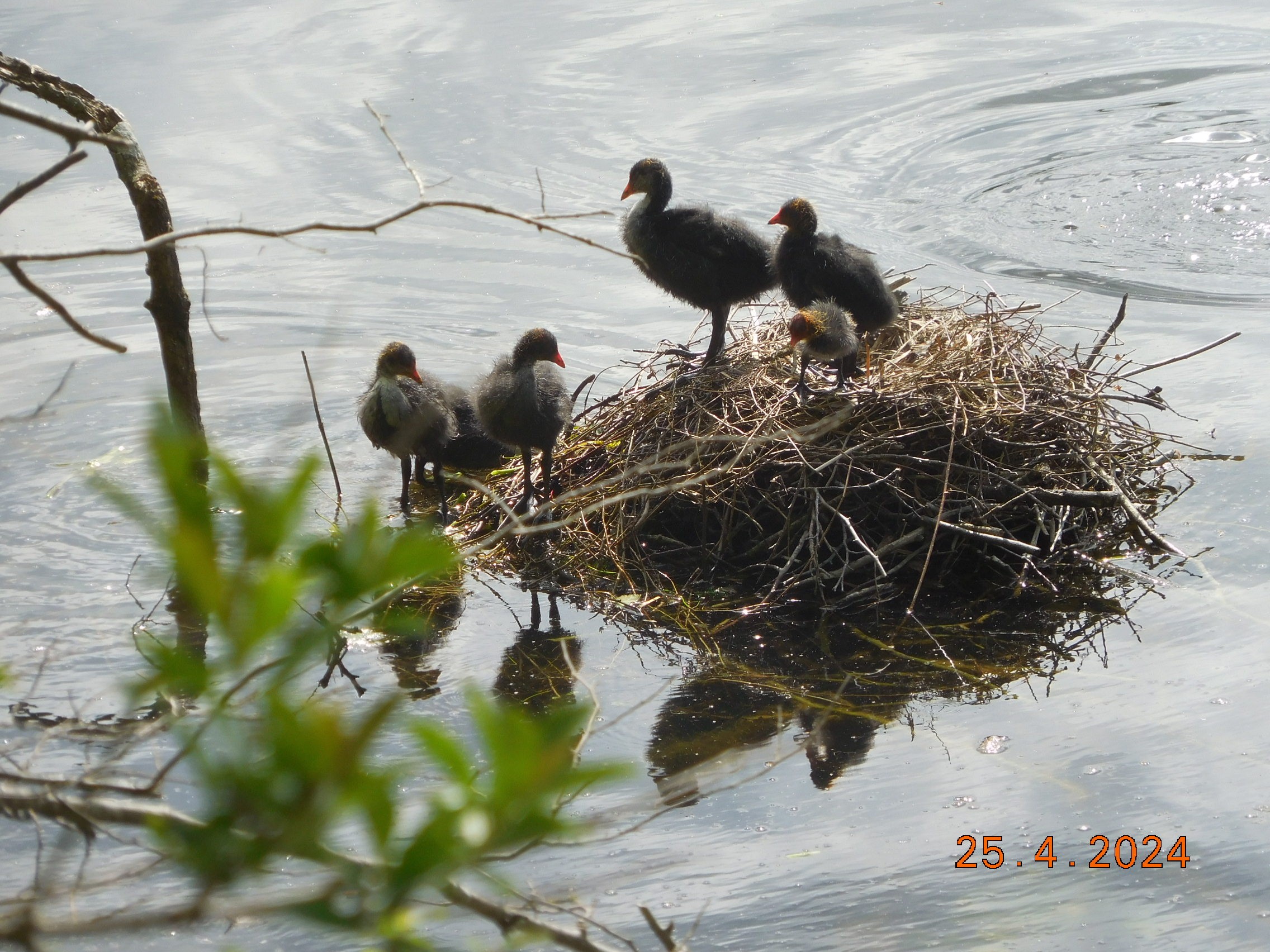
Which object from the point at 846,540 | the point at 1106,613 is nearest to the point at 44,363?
the point at 846,540

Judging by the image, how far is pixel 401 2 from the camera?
13922 mm

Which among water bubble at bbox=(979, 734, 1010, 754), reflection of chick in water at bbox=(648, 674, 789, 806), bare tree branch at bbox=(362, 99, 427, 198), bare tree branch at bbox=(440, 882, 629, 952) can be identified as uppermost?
bare tree branch at bbox=(362, 99, 427, 198)

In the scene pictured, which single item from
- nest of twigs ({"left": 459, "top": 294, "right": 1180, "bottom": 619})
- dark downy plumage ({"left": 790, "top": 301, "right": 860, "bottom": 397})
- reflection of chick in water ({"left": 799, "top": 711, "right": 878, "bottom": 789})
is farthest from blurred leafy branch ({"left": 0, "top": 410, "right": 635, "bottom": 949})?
dark downy plumage ({"left": 790, "top": 301, "right": 860, "bottom": 397})

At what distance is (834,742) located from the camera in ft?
13.4

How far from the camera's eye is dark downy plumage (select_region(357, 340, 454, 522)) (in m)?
5.63

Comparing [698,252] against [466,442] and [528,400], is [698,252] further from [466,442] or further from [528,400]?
[466,442]

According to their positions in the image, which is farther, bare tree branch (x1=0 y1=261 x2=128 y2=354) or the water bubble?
the water bubble

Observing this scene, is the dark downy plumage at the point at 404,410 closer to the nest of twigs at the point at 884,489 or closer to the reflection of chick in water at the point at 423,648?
the nest of twigs at the point at 884,489

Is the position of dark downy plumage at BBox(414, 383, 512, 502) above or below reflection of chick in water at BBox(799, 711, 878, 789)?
above

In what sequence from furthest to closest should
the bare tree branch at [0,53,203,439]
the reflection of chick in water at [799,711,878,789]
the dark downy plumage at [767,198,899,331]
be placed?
the dark downy plumage at [767,198,899,331] < the bare tree branch at [0,53,203,439] < the reflection of chick in water at [799,711,878,789]

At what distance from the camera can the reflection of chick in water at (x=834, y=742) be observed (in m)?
3.94

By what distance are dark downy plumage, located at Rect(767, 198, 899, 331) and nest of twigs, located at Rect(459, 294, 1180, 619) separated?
0.26m

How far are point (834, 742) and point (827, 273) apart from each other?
2157mm

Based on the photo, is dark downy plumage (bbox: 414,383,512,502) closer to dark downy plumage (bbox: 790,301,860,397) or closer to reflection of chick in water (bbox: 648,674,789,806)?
dark downy plumage (bbox: 790,301,860,397)
